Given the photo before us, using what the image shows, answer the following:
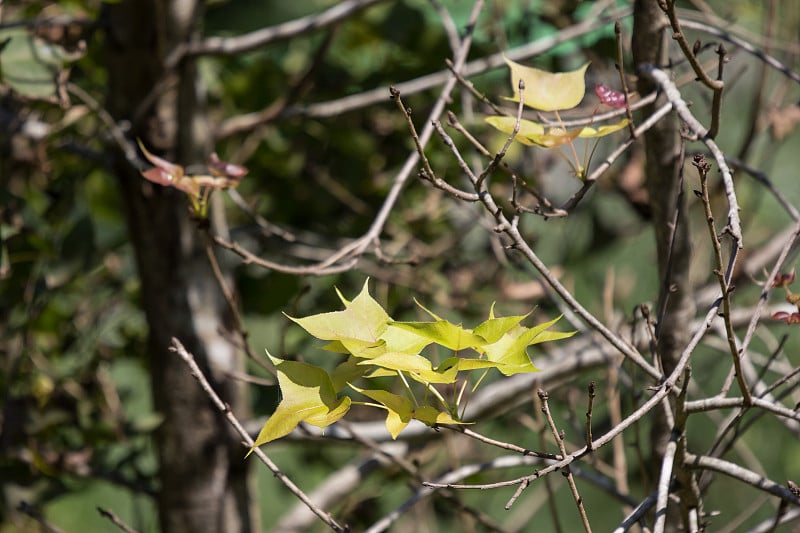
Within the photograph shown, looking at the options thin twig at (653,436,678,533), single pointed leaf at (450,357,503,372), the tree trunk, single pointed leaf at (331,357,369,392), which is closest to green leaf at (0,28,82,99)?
the tree trunk

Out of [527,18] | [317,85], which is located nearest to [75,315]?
[317,85]

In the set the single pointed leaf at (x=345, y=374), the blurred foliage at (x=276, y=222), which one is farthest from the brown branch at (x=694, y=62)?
the blurred foliage at (x=276, y=222)

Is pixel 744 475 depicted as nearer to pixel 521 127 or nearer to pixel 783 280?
pixel 783 280

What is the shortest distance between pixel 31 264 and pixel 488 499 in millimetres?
1376

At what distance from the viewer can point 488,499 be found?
7.43 feet

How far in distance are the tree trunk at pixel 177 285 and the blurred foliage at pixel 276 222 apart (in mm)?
69

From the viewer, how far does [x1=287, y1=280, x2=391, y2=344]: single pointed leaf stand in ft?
2.00

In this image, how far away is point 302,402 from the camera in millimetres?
643

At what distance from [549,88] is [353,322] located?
0.94 feet

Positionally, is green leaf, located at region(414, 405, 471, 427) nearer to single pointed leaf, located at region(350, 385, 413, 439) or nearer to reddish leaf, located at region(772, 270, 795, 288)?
single pointed leaf, located at region(350, 385, 413, 439)

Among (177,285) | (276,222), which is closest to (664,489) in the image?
(177,285)

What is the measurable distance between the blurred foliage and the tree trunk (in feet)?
0.23

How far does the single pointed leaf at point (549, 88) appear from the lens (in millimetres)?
734

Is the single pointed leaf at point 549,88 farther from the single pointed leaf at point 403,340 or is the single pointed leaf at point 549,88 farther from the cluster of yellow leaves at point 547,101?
the single pointed leaf at point 403,340
